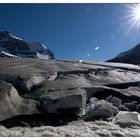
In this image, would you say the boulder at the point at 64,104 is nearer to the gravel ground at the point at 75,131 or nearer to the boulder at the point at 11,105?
the boulder at the point at 11,105

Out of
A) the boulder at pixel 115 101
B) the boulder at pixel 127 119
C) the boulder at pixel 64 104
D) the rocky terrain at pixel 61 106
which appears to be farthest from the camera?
the boulder at pixel 115 101

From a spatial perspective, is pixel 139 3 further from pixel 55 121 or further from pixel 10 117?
pixel 10 117

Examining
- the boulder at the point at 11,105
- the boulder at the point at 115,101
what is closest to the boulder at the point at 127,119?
the boulder at the point at 115,101

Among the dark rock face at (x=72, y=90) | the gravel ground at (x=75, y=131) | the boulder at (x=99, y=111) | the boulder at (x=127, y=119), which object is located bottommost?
the gravel ground at (x=75, y=131)

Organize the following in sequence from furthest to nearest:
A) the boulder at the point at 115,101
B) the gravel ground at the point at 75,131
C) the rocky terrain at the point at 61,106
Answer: the boulder at the point at 115,101
the rocky terrain at the point at 61,106
the gravel ground at the point at 75,131

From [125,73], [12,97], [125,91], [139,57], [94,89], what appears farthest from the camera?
[139,57]

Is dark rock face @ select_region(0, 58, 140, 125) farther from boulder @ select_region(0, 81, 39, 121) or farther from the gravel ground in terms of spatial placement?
the gravel ground

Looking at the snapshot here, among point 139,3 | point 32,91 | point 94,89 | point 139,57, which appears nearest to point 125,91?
Answer: point 94,89

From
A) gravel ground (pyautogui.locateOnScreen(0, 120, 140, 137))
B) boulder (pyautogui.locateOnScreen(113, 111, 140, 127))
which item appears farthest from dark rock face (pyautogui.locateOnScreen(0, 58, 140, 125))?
gravel ground (pyautogui.locateOnScreen(0, 120, 140, 137))
